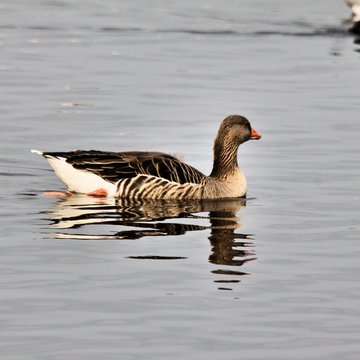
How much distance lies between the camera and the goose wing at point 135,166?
61.9ft

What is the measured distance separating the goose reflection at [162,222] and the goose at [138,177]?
15 centimetres

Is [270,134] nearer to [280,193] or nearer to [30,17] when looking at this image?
[280,193]

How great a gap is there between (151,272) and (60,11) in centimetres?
2739

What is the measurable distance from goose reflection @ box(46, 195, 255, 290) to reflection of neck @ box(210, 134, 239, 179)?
32.1 inches

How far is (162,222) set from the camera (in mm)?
17203

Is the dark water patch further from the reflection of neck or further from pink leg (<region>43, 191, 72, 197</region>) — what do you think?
the reflection of neck

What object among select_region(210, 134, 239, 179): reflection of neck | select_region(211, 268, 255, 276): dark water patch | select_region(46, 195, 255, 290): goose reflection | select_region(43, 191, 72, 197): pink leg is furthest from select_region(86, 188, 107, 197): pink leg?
select_region(211, 268, 255, 276): dark water patch

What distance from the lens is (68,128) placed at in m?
23.4

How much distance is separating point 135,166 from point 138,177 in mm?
222

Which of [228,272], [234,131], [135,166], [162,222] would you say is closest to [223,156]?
[234,131]

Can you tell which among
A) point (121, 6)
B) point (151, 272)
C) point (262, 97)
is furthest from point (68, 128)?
point (121, 6)

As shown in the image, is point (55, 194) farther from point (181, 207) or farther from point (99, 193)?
point (181, 207)

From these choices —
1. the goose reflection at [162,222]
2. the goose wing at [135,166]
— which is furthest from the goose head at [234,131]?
the goose reflection at [162,222]

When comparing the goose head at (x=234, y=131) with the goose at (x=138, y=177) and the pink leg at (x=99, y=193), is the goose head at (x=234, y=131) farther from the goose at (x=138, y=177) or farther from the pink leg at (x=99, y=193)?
the pink leg at (x=99, y=193)
